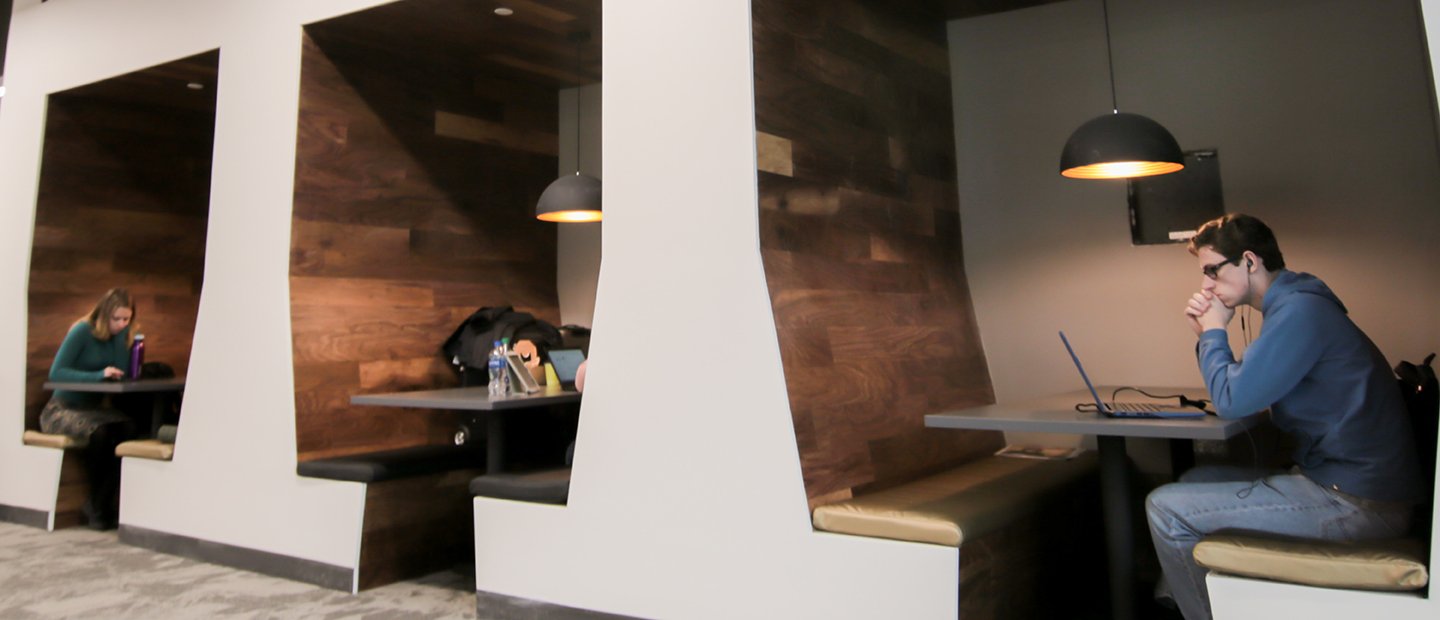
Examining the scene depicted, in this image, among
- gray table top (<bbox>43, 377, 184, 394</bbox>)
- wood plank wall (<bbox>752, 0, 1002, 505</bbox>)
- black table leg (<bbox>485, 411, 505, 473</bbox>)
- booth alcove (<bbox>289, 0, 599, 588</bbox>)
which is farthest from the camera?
gray table top (<bbox>43, 377, 184, 394</bbox>)

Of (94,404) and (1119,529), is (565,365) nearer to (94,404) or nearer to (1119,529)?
(1119,529)

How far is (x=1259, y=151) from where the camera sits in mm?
3645

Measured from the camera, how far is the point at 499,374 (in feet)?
11.7

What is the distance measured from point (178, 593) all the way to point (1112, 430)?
11.6 ft

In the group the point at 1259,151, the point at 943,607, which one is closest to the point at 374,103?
the point at 943,607

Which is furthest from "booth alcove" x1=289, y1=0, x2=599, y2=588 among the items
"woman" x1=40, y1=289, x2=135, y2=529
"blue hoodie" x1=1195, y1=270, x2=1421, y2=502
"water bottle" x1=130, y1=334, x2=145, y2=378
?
"blue hoodie" x1=1195, y1=270, x2=1421, y2=502

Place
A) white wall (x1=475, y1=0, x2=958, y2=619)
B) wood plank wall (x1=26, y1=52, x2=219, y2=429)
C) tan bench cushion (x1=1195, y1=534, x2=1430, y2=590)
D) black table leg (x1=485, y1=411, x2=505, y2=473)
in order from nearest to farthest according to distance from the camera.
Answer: tan bench cushion (x1=1195, y1=534, x2=1430, y2=590), white wall (x1=475, y1=0, x2=958, y2=619), black table leg (x1=485, y1=411, x2=505, y2=473), wood plank wall (x1=26, y1=52, x2=219, y2=429)

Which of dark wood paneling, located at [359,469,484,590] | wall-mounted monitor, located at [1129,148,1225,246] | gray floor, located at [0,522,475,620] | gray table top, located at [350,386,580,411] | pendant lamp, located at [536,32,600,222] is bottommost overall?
gray floor, located at [0,522,475,620]

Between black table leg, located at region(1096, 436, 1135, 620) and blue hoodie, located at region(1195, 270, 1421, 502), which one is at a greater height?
blue hoodie, located at region(1195, 270, 1421, 502)

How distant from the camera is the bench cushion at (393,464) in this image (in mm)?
3771

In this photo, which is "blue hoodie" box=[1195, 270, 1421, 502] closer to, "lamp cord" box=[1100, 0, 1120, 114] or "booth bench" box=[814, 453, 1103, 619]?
"booth bench" box=[814, 453, 1103, 619]

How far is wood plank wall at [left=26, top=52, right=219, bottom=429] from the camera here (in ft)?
17.6

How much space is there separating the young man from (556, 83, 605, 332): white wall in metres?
3.50

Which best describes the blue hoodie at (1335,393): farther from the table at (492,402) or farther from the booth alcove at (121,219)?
the booth alcove at (121,219)
